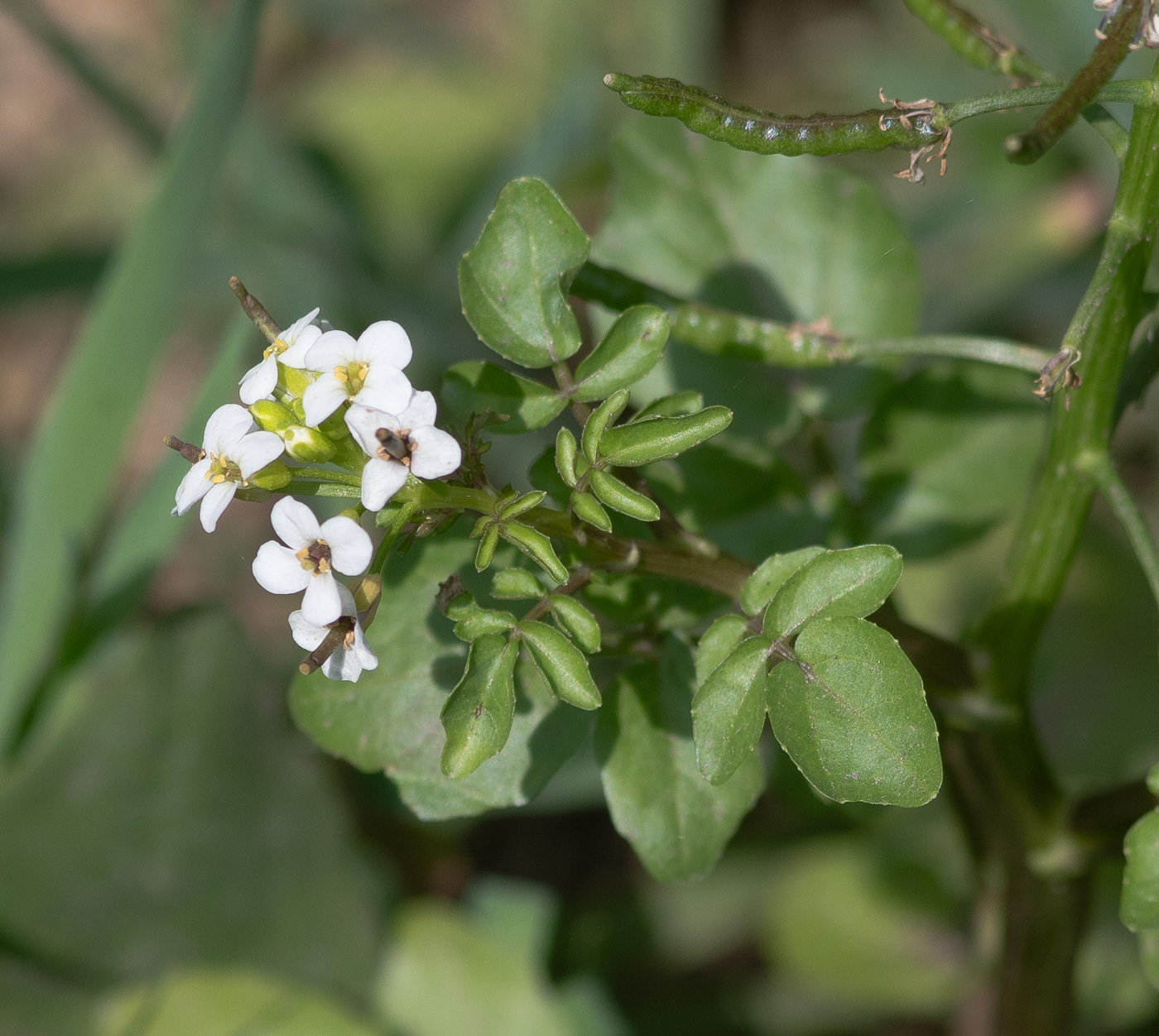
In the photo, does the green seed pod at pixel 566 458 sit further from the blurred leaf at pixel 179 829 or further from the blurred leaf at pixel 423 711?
the blurred leaf at pixel 179 829

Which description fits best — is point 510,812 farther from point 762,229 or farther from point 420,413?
point 420,413

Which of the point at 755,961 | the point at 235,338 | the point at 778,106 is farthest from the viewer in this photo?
the point at 778,106

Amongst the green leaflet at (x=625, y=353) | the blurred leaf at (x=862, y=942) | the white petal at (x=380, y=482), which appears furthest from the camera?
the blurred leaf at (x=862, y=942)

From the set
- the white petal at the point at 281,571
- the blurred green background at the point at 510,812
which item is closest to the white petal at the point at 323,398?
the white petal at the point at 281,571

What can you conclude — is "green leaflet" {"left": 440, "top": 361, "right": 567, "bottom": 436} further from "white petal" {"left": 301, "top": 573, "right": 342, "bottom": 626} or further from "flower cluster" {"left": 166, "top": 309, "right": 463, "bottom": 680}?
"white petal" {"left": 301, "top": 573, "right": 342, "bottom": 626}

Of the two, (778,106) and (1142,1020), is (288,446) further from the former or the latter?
(778,106)

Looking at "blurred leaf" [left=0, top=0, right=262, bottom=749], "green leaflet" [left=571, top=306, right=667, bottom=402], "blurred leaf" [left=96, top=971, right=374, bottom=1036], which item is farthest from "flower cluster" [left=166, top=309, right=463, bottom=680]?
"blurred leaf" [left=96, top=971, right=374, bottom=1036]

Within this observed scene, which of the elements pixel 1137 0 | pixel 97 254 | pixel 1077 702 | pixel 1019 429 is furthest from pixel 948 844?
pixel 97 254
